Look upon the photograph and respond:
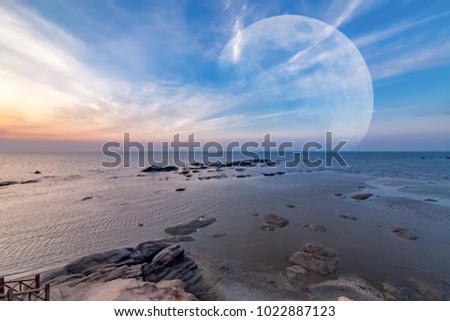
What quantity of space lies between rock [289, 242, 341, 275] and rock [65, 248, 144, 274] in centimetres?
820

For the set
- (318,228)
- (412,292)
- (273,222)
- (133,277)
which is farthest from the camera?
(273,222)

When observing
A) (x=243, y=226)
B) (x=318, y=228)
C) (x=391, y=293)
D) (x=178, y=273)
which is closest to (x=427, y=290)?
(x=391, y=293)

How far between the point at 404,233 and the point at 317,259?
8551 mm

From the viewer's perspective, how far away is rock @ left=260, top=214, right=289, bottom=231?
15922mm

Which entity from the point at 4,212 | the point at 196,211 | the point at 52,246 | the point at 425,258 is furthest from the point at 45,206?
the point at 425,258

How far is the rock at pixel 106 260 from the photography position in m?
9.99

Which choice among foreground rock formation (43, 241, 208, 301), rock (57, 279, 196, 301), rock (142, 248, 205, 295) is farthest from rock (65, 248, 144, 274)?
rock (57, 279, 196, 301)

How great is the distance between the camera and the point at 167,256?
10.7 metres

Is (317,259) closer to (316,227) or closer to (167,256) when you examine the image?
(316,227)

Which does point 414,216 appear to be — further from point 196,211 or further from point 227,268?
point 196,211

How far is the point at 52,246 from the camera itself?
13203mm

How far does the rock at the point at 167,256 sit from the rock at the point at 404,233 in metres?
14.7

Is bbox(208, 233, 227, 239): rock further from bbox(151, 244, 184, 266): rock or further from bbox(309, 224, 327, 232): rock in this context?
bbox(309, 224, 327, 232): rock
